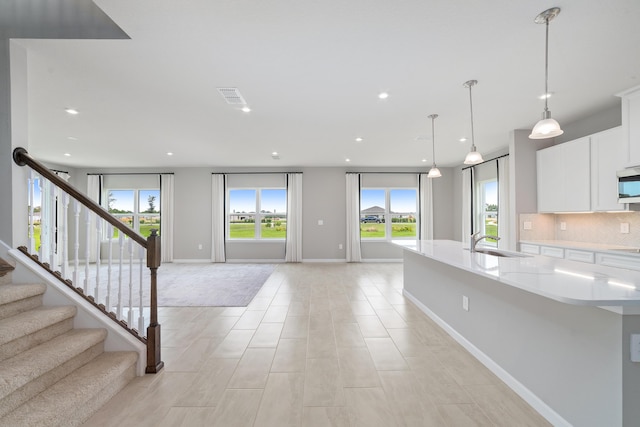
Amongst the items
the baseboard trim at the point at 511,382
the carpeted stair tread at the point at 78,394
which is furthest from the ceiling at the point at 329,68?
the baseboard trim at the point at 511,382

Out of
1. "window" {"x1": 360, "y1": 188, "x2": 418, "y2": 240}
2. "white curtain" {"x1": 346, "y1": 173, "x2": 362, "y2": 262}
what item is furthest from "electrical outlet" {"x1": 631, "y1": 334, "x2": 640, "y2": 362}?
"window" {"x1": 360, "y1": 188, "x2": 418, "y2": 240}

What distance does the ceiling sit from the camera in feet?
6.25

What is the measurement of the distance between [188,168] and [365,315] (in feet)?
21.3

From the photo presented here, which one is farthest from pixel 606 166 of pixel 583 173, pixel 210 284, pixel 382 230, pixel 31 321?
pixel 210 284

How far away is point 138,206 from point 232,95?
6393mm

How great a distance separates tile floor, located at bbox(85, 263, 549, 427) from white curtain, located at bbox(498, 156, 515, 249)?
9.47ft

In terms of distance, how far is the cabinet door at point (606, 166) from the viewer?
3273 mm

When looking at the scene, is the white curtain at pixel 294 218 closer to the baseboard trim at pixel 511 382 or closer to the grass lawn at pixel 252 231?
the grass lawn at pixel 252 231

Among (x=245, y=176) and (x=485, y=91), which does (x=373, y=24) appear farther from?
(x=245, y=176)

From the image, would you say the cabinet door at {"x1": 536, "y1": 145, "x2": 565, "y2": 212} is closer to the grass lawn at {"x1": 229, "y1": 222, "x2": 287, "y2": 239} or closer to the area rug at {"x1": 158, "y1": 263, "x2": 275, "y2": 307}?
the area rug at {"x1": 158, "y1": 263, "x2": 275, "y2": 307}

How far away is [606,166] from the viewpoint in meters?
3.46

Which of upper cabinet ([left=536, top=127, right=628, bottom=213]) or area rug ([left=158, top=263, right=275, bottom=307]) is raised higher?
upper cabinet ([left=536, top=127, right=628, bottom=213])

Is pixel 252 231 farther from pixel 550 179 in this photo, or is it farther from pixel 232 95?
pixel 550 179

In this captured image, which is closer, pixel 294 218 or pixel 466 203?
pixel 466 203
